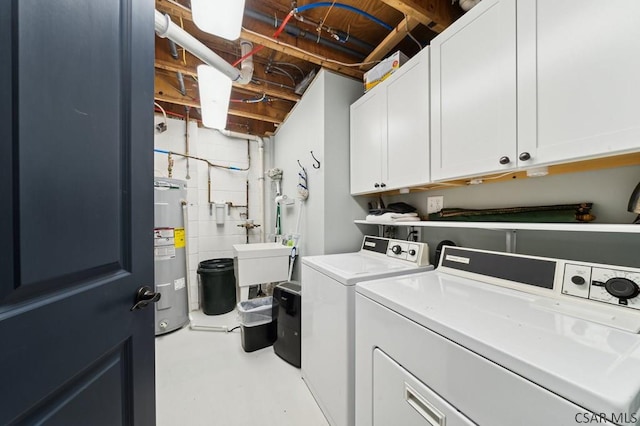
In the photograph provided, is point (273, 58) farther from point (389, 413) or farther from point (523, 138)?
point (389, 413)

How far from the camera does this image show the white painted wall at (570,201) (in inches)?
36.5

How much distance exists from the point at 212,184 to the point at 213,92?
160 centimetres

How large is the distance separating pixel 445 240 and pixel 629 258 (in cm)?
75

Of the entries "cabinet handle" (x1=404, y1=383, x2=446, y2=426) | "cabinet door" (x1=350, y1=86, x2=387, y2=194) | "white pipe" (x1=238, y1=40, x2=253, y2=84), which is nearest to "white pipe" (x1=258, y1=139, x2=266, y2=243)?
"white pipe" (x1=238, y1=40, x2=253, y2=84)

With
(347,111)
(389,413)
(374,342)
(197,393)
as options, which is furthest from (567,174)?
(197,393)

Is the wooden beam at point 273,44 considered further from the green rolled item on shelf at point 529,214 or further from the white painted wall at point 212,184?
the white painted wall at point 212,184

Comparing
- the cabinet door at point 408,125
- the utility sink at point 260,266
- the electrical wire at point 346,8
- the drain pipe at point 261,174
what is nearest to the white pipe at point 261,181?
the drain pipe at point 261,174

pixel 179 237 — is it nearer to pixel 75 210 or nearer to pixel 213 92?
pixel 213 92

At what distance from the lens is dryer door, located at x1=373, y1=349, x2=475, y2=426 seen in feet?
2.21

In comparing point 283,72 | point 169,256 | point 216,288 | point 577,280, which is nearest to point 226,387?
point 216,288

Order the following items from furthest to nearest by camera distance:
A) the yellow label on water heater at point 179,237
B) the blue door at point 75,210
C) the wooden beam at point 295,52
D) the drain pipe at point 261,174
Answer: the drain pipe at point 261,174
the yellow label on water heater at point 179,237
the wooden beam at point 295,52
the blue door at point 75,210

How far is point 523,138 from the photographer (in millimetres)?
933

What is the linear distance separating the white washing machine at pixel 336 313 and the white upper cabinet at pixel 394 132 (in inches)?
19.6

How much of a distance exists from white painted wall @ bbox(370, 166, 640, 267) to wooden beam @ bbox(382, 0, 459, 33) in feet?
3.62
